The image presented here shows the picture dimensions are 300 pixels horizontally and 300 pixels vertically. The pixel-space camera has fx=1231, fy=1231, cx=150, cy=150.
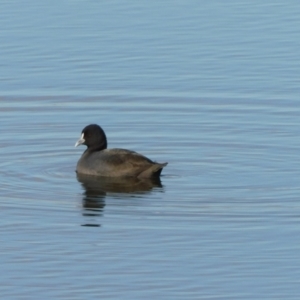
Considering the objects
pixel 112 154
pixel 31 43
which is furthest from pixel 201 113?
pixel 31 43

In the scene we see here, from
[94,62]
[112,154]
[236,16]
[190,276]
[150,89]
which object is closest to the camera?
[190,276]

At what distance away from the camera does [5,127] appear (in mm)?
18750

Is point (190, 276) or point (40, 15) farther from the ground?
point (40, 15)

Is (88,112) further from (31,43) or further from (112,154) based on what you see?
(31,43)

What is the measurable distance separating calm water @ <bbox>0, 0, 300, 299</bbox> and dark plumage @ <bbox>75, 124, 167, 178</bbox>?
0.29m

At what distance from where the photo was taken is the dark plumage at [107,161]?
16469mm

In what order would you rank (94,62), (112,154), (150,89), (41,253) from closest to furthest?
1. (41,253)
2. (112,154)
3. (150,89)
4. (94,62)

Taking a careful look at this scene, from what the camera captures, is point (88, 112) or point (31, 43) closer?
point (88, 112)

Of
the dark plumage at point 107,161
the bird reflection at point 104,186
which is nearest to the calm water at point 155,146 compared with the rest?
the bird reflection at point 104,186

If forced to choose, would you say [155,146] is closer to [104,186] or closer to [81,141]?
[81,141]

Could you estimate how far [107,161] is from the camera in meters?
16.8

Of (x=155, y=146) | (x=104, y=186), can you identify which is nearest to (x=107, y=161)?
(x=104, y=186)

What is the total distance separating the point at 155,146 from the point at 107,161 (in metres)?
1.31

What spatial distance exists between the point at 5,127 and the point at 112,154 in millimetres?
2613
